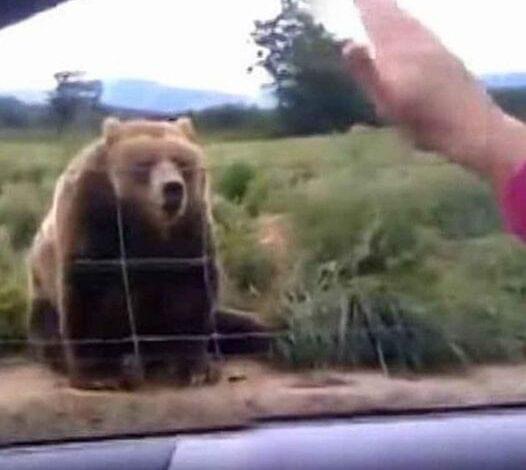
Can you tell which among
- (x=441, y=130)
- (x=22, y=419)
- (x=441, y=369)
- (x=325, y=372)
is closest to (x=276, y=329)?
(x=325, y=372)

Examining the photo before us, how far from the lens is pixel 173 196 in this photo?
2018 mm

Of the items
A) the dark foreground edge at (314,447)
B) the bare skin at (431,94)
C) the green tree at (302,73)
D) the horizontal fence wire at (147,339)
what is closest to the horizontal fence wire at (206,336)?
the horizontal fence wire at (147,339)

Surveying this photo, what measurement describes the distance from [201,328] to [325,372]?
0.53ft

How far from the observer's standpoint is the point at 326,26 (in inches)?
73.8

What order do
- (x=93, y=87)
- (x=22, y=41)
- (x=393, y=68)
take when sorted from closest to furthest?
(x=393, y=68), (x=22, y=41), (x=93, y=87)

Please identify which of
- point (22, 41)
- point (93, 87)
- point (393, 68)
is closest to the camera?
point (393, 68)

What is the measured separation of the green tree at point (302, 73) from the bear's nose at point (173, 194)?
16 cm

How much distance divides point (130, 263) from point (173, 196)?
0.10 m

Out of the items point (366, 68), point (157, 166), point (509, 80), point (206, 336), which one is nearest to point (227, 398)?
point (206, 336)

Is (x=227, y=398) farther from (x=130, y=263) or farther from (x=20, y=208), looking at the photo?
(x=20, y=208)

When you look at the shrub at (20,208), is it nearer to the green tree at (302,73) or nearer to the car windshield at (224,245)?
the car windshield at (224,245)

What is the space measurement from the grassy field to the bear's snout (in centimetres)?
6

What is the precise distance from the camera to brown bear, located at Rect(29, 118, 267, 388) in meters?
1.96

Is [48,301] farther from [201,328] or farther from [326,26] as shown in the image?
[326,26]
